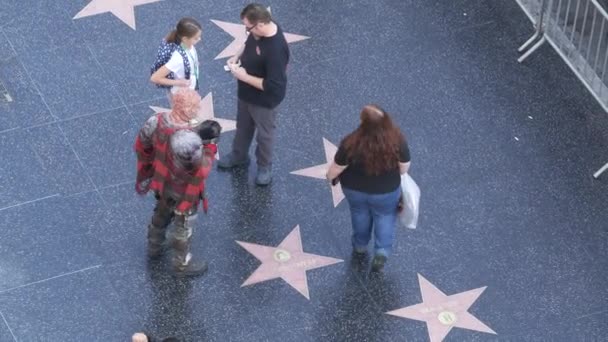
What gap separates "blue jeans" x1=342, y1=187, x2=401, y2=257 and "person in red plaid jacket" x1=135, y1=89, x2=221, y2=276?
3.55 ft

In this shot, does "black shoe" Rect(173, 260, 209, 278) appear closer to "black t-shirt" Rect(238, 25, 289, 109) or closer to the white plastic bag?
"black t-shirt" Rect(238, 25, 289, 109)

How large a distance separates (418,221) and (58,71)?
11.3 feet

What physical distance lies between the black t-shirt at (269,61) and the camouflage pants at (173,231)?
112cm

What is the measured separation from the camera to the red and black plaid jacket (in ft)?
28.9

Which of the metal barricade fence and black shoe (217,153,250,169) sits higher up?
the metal barricade fence

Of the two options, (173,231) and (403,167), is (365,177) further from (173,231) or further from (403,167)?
(173,231)

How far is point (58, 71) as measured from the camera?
11414 mm

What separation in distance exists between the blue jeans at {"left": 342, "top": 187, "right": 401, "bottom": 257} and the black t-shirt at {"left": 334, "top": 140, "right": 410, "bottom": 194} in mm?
53

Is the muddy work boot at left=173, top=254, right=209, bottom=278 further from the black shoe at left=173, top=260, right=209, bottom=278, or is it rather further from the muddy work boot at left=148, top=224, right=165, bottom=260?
the muddy work boot at left=148, top=224, right=165, bottom=260

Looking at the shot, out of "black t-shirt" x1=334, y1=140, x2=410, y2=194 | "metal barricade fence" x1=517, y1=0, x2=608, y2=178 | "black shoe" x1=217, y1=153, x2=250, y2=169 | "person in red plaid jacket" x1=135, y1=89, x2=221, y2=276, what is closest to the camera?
"person in red plaid jacket" x1=135, y1=89, x2=221, y2=276

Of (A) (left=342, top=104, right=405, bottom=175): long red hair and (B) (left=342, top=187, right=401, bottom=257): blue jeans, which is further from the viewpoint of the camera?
(B) (left=342, top=187, right=401, bottom=257): blue jeans

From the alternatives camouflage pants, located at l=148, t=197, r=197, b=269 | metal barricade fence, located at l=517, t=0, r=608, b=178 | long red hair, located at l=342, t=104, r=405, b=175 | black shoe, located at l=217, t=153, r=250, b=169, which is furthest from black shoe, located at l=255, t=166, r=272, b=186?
metal barricade fence, located at l=517, t=0, r=608, b=178

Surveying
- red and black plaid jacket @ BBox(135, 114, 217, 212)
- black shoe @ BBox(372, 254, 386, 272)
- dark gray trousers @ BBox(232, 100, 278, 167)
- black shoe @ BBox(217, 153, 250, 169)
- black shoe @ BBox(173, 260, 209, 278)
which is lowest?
black shoe @ BBox(173, 260, 209, 278)

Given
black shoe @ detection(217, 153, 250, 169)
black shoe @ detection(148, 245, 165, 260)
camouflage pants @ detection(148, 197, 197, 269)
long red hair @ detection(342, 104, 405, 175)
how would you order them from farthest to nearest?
1. black shoe @ detection(217, 153, 250, 169)
2. black shoe @ detection(148, 245, 165, 260)
3. camouflage pants @ detection(148, 197, 197, 269)
4. long red hair @ detection(342, 104, 405, 175)
